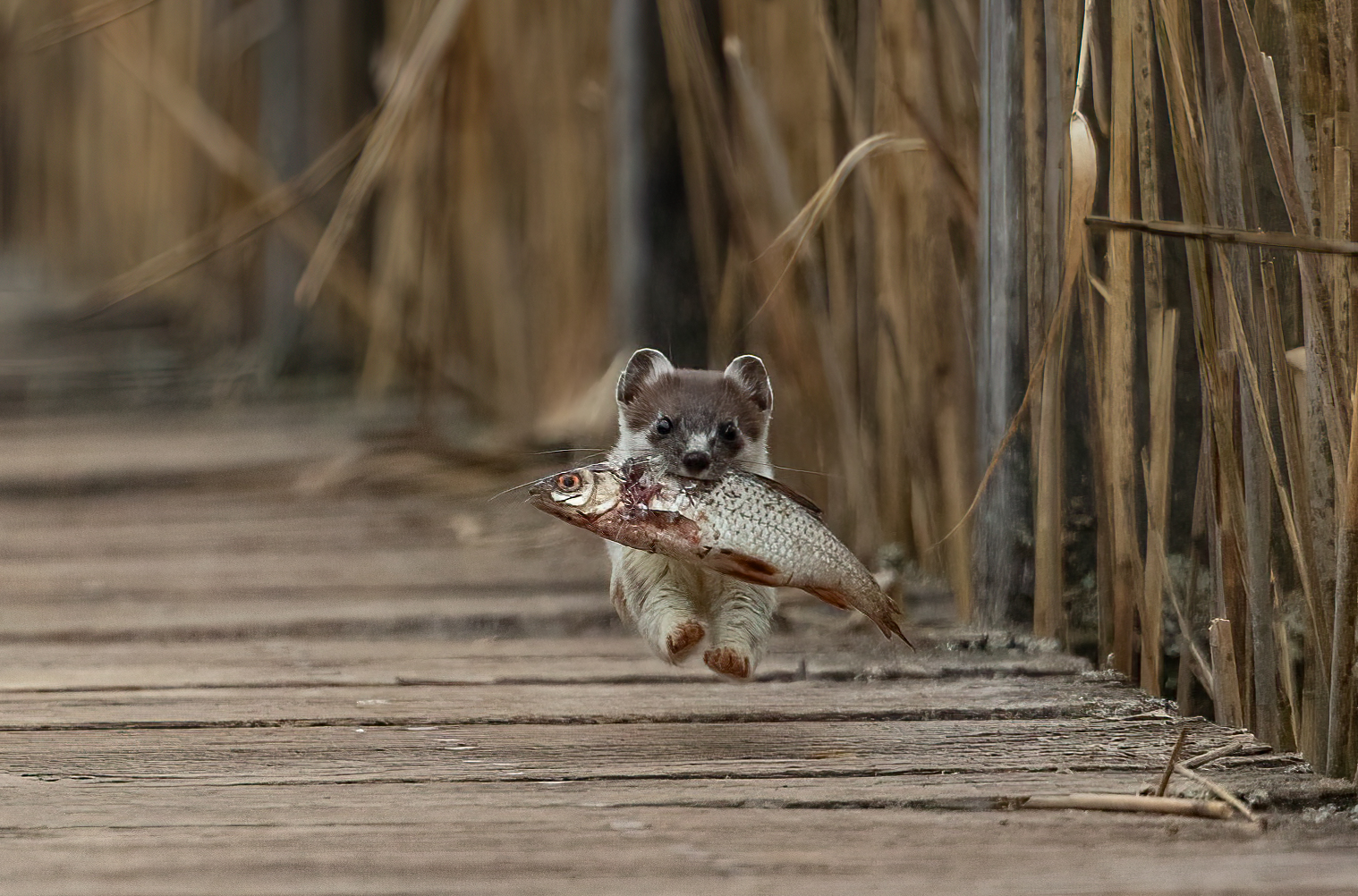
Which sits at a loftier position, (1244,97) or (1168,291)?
(1244,97)

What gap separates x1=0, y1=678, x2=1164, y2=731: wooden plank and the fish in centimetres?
25

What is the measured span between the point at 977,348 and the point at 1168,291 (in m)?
0.63

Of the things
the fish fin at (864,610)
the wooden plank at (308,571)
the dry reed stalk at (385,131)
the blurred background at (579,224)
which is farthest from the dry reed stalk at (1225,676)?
the dry reed stalk at (385,131)

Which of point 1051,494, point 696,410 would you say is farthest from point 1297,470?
point 696,410

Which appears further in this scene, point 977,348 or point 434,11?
point 434,11

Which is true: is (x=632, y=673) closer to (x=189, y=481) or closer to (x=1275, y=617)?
(x=1275, y=617)

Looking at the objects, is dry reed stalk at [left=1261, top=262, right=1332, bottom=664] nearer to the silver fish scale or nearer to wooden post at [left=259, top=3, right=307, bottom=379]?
the silver fish scale

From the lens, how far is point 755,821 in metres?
1.80

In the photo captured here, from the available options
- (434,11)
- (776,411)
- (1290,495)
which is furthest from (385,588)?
(1290,495)

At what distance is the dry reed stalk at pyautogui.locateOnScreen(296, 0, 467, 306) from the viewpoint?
325 centimetres

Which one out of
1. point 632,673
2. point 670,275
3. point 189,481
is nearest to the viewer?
point 632,673

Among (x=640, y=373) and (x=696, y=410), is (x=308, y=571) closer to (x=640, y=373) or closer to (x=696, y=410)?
(x=640, y=373)

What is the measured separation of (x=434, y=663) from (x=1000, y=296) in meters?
1.19

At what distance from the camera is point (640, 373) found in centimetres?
329
